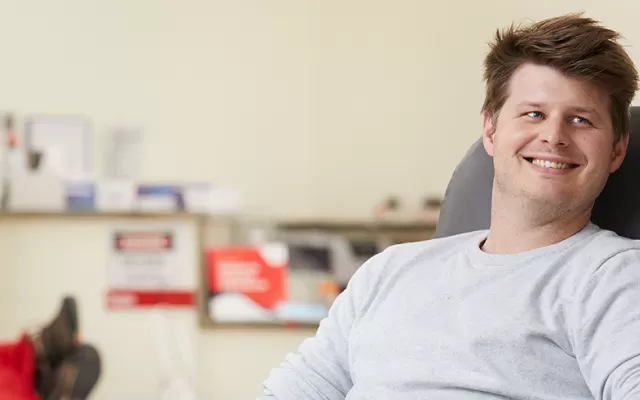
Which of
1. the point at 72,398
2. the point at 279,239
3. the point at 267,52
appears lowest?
the point at 72,398

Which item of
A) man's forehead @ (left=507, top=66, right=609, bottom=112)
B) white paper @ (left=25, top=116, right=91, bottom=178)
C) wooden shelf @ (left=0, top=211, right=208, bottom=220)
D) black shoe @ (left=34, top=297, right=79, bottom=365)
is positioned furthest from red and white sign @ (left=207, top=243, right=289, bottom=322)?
man's forehead @ (left=507, top=66, right=609, bottom=112)

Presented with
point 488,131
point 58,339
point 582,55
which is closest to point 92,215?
point 58,339

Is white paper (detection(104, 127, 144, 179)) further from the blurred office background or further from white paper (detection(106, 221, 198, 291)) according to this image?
white paper (detection(106, 221, 198, 291))

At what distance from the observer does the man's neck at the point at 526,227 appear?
1.17m

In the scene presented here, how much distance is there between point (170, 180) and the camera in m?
3.58

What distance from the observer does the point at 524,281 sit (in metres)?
1.11

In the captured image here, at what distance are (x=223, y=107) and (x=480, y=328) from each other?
2.60 m

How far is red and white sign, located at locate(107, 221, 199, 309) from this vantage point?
11.3ft

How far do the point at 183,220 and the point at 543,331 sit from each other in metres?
2.55

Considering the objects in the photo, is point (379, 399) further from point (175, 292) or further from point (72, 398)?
point (175, 292)

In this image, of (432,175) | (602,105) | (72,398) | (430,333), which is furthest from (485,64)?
(432,175)

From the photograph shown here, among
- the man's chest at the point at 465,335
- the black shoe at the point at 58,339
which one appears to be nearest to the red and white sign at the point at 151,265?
the black shoe at the point at 58,339

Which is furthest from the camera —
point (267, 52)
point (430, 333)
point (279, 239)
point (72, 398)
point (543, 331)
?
point (267, 52)

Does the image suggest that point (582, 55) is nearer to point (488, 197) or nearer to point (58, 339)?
point (488, 197)
